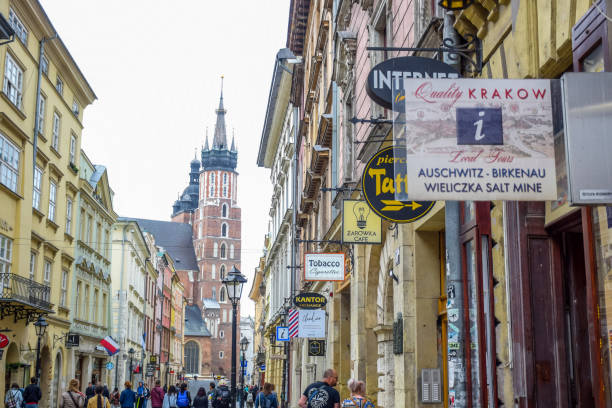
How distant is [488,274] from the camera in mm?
8680

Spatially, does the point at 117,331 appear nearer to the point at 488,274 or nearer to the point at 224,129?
the point at 488,274

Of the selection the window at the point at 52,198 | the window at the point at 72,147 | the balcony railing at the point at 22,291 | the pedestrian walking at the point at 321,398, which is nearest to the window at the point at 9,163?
the balcony railing at the point at 22,291

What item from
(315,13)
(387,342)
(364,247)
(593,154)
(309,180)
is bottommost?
(387,342)

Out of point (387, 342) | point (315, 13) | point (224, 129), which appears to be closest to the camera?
point (387, 342)

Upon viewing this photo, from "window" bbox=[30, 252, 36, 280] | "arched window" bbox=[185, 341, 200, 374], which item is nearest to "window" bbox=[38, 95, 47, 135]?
"window" bbox=[30, 252, 36, 280]

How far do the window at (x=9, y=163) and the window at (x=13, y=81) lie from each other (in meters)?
1.52

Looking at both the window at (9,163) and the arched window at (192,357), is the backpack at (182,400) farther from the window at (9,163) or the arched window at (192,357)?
the arched window at (192,357)

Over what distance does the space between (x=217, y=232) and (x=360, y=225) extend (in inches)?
5235

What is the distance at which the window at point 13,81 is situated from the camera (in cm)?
2567

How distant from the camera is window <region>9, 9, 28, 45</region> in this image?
86.0 ft

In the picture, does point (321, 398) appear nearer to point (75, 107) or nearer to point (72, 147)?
point (72, 147)

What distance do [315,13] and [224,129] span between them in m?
128

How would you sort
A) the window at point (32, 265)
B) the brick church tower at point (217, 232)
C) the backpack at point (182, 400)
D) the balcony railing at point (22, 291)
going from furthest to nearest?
the brick church tower at point (217, 232)
the window at point (32, 265)
the balcony railing at point (22, 291)
the backpack at point (182, 400)

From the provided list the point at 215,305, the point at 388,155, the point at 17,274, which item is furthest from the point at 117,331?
the point at 215,305
